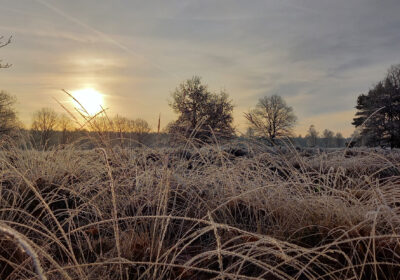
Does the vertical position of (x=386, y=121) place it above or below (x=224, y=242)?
above

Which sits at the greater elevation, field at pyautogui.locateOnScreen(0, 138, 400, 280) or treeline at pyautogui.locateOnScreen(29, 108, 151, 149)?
treeline at pyautogui.locateOnScreen(29, 108, 151, 149)

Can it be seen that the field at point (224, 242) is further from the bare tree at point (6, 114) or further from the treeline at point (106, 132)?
the bare tree at point (6, 114)

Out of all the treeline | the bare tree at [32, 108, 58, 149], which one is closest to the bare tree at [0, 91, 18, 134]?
the bare tree at [32, 108, 58, 149]

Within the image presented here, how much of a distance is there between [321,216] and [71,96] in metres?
2.00

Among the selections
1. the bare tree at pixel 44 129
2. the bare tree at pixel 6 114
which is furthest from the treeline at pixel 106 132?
the bare tree at pixel 6 114

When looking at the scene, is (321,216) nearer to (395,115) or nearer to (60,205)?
(60,205)

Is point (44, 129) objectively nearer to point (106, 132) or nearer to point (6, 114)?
point (106, 132)

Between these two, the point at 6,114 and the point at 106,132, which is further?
the point at 6,114

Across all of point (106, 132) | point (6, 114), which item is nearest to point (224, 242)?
point (106, 132)

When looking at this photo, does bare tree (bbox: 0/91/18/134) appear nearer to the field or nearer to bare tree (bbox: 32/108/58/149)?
bare tree (bbox: 32/108/58/149)

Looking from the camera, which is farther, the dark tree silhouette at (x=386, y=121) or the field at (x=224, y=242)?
the dark tree silhouette at (x=386, y=121)

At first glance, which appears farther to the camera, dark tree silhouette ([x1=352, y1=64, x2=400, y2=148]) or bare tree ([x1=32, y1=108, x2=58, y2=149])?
dark tree silhouette ([x1=352, y1=64, x2=400, y2=148])

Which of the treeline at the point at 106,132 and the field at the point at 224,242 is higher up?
the treeline at the point at 106,132

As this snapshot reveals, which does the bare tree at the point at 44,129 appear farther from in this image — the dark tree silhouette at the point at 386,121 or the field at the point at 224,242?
the dark tree silhouette at the point at 386,121
